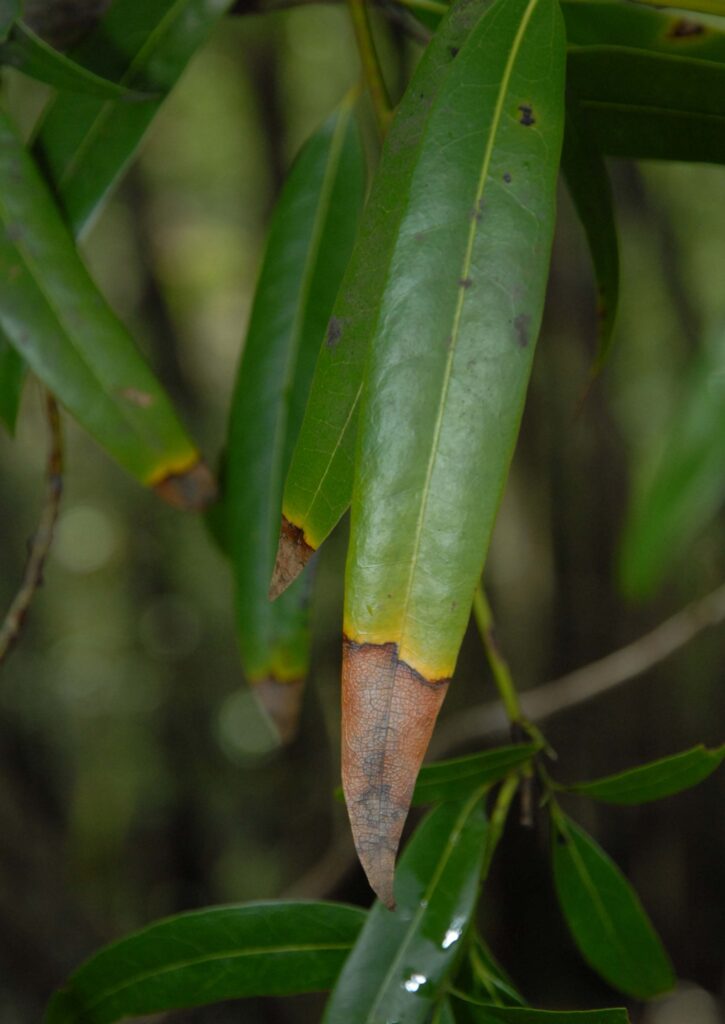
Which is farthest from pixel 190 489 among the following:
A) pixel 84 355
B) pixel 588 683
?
pixel 588 683

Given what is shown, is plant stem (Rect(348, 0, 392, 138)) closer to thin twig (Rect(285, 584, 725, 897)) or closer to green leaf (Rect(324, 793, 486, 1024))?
green leaf (Rect(324, 793, 486, 1024))

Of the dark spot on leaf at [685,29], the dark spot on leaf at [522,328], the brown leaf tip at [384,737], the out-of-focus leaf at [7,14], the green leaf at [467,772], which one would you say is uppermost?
Answer: the out-of-focus leaf at [7,14]

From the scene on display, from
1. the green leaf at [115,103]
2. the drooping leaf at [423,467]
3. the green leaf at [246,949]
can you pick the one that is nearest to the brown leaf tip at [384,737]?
the drooping leaf at [423,467]

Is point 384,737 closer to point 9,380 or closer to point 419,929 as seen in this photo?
point 419,929

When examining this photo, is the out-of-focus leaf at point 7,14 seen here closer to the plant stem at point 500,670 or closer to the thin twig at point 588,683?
the plant stem at point 500,670

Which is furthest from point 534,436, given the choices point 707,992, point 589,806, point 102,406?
point 102,406

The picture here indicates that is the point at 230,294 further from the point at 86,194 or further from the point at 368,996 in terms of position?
the point at 368,996

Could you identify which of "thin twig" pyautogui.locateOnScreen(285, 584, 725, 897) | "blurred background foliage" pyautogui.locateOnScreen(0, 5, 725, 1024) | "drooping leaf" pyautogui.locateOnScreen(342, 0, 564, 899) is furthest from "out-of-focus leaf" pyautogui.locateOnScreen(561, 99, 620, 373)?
"blurred background foliage" pyautogui.locateOnScreen(0, 5, 725, 1024)

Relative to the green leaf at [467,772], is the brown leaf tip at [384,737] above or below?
above
